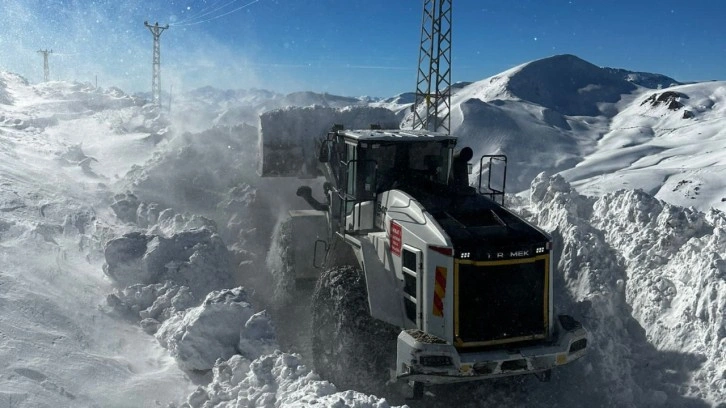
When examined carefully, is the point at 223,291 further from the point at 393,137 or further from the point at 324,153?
the point at 393,137

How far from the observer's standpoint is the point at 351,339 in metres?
5.60

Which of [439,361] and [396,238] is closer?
[439,361]

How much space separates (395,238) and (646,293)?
326 centimetres

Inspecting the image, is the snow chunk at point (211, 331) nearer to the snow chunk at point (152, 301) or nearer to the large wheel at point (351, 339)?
the snow chunk at point (152, 301)

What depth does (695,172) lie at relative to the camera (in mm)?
19859

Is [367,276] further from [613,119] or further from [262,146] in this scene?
[613,119]

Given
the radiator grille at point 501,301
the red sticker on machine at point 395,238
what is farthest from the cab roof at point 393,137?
the radiator grille at point 501,301

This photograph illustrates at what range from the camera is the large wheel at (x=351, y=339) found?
5504 mm

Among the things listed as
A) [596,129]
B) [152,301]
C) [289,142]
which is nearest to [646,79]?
[596,129]

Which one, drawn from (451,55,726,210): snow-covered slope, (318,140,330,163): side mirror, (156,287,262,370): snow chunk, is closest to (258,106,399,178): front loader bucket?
(318,140,330,163): side mirror

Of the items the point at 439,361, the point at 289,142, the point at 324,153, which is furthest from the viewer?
the point at 289,142

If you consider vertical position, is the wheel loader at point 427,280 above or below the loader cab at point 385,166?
below

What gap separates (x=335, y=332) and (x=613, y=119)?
46887mm

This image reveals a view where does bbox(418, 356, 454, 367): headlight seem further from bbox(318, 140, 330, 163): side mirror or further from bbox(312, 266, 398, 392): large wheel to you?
bbox(318, 140, 330, 163): side mirror
